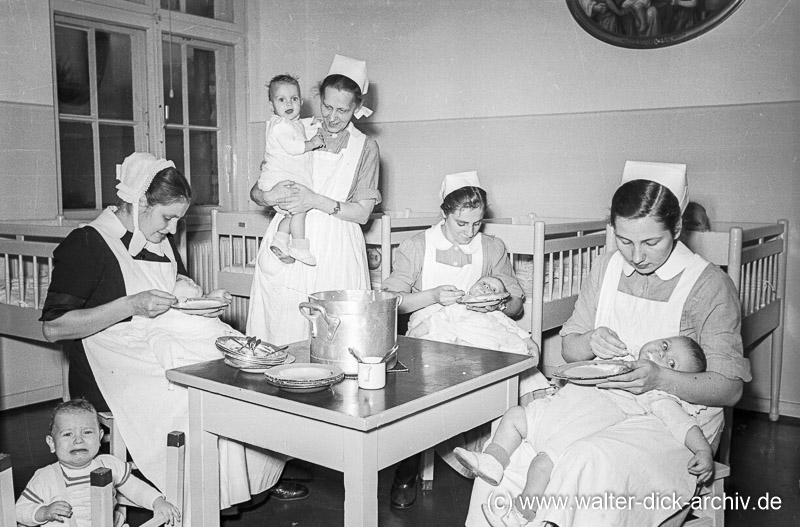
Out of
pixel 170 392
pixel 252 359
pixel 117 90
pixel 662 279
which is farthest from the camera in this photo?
pixel 117 90

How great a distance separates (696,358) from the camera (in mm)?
2260

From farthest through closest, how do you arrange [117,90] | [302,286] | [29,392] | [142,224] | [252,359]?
[117,90], [29,392], [302,286], [142,224], [252,359]

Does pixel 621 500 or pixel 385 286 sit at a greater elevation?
pixel 385 286

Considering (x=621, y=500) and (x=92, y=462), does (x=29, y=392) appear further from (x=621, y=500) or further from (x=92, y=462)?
(x=621, y=500)

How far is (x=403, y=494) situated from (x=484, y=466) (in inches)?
46.4

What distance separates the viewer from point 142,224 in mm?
2910

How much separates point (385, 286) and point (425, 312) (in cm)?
23

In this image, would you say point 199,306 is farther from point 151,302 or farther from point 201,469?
point 201,469

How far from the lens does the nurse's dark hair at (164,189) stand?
2.86 meters

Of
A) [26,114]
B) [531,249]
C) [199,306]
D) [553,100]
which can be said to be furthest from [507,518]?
[26,114]

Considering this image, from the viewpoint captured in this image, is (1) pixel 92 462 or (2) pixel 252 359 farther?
(1) pixel 92 462

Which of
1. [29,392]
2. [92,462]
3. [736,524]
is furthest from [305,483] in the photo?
[29,392]

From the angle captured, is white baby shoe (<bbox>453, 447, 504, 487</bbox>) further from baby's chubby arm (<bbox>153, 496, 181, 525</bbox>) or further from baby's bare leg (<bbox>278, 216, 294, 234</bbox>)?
baby's bare leg (<bbox>278, 216, 294, 234</bbox>)

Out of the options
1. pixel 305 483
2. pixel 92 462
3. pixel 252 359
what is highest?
pixel 252 359
